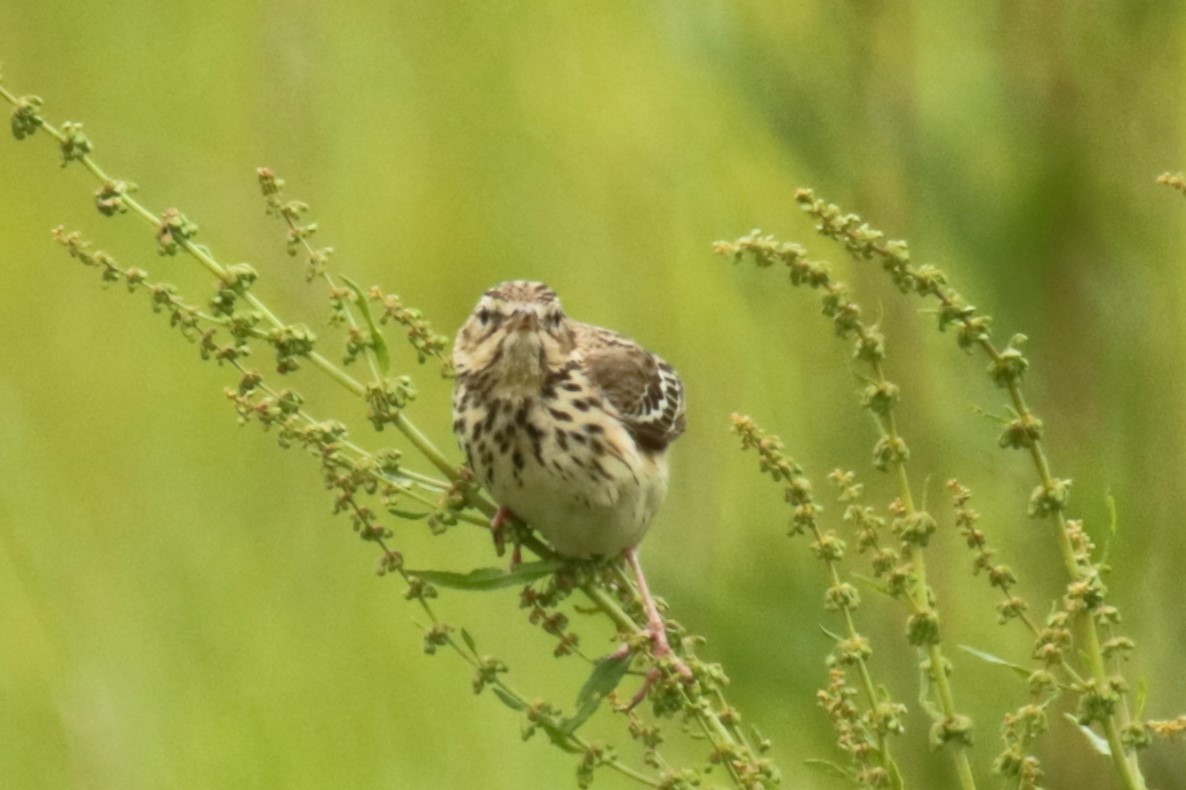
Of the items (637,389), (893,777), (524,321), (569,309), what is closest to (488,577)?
(893,777)

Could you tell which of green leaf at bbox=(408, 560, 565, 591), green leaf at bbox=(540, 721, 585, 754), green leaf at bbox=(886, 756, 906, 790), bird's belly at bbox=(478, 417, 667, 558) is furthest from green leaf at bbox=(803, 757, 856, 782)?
bird's belly at bbox=(478, 417, 667, 558)

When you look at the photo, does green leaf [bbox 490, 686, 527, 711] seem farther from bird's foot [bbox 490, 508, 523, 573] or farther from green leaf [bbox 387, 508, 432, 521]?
bird's foot [bbox 490, 508, 523, 573]

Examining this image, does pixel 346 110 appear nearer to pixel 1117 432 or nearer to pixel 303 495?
pixel 303 495

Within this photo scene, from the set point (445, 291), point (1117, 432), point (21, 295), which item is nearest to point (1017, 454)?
point (1117, 432)

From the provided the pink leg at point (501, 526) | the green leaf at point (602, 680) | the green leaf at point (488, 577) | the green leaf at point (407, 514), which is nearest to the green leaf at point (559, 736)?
the green leaf at point (602, 680)

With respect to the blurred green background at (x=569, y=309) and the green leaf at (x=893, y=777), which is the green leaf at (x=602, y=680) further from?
the green leaf at (x=893, y=777)
